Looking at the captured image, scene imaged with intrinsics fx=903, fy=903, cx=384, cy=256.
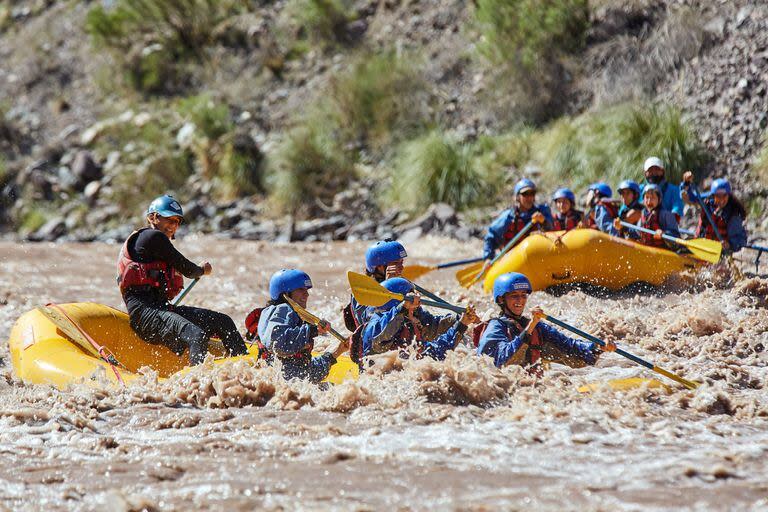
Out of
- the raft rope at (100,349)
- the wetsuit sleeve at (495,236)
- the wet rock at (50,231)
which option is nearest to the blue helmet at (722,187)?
the wetsuit sleeve at (495,236)

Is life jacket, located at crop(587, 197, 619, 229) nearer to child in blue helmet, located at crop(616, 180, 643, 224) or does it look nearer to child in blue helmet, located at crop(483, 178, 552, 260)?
child in blue helmet, located at crop(616, 180, 643, 224)

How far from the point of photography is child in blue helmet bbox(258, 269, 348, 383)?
502 cm

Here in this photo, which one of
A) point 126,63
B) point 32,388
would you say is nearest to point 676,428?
point 32,388

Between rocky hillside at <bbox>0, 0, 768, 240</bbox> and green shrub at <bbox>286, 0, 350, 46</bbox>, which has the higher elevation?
green shrub at <bbox>286, 0, 350, 46</bbox>

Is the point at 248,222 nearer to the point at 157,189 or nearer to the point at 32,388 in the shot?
the point at 157,189

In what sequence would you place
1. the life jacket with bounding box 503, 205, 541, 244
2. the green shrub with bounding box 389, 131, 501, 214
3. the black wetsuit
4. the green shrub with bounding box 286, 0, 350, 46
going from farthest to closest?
the green shrub with bounding box 286, 0, 350, 46 → the green shrub with bounding box 389, 131, 501, 214 → the life jacket with bounding box 503, 205, 541, 244 → the black wetsuit

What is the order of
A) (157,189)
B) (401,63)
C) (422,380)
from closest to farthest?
(422,380) < (401,63) < (157,189)

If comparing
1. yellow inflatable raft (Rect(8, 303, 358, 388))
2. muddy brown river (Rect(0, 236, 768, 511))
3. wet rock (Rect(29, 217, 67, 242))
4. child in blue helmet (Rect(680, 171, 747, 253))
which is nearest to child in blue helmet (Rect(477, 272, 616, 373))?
muddy brown river (Rect(0, 236, 768, 511))

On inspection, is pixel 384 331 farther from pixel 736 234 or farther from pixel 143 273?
pixel 736 234

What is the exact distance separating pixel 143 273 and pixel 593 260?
3916mm

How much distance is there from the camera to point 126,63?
20.9 m

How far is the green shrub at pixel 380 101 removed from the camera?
51.5 feet

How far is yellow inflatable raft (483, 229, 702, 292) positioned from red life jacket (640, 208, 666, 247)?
11.8 inches

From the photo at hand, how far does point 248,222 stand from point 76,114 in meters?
8.49
